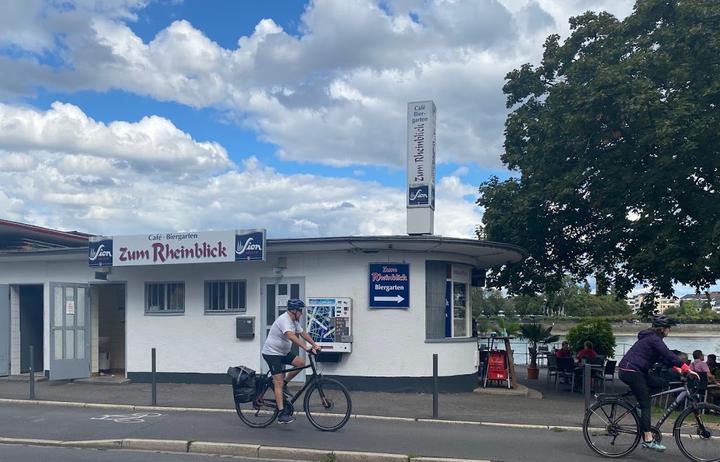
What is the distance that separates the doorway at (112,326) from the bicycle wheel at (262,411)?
31.3ft

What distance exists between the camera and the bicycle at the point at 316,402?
1083 centimetres

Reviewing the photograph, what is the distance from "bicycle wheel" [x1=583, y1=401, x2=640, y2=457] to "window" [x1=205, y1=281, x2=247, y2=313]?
9229 mm

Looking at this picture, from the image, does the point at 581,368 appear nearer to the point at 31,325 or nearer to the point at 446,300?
→ the point at 446,300

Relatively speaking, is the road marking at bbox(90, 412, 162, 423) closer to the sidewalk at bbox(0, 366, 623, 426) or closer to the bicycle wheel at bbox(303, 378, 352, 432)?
the sidewalk at bbox(0, 366, 623, 426)

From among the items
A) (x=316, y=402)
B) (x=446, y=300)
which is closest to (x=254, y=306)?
(x=446, y=300)

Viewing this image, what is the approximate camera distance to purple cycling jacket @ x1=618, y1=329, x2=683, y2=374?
9.52m

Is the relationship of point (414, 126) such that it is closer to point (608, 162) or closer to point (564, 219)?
point (608, 162)

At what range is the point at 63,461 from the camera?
9.52m

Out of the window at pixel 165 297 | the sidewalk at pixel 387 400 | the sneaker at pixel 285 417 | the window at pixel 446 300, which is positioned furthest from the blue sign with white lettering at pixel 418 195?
the sneaker at pixel 285 417

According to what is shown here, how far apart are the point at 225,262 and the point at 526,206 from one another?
800cm

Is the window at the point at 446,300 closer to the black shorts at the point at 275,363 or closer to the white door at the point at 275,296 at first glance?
the white door at the point at 275,296

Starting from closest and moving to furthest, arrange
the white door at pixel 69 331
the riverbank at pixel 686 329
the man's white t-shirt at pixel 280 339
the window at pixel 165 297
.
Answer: the man's white t-shirt at pixel 280 339, the white door at pixel 69 331, the window at pixel 165 297, the riverbank at pixel 686 329

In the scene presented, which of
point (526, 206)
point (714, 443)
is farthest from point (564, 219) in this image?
point (714, 443)

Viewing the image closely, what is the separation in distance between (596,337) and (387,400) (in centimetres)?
1255
